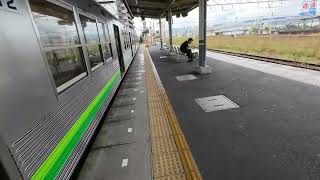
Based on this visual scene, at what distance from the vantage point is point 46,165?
206cm

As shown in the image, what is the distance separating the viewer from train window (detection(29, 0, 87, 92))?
2537mm

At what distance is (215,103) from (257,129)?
1541 millimetres

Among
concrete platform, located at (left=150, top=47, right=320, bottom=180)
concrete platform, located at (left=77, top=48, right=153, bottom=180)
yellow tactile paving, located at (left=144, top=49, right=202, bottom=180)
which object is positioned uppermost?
concrete platform, located at (left=150, top=47, right=320, bottom=180)

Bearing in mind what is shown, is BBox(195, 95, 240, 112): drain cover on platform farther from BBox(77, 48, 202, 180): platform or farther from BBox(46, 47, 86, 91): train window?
BBox(46, 47, 86, 91): train window

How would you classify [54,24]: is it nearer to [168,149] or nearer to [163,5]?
[168,149]

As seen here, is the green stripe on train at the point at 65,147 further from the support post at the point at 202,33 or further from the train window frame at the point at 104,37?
the support post at the point at 202,33

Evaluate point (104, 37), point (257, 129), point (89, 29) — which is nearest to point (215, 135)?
point (257, 129)

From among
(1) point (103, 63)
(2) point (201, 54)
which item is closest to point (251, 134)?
(1) point (103, 63)

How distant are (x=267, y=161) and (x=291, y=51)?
11609mm

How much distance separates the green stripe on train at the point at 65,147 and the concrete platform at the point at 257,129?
1829mm

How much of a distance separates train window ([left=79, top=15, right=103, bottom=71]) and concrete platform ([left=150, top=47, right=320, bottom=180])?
7.41 ft

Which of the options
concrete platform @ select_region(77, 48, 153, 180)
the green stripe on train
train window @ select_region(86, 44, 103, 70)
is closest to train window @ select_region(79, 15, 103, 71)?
train window @ select_region(86, 44, 103, 70)

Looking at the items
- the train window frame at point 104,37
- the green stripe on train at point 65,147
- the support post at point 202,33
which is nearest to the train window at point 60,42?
the green stripe on train at point 65,147

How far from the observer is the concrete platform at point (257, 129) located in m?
2.65
